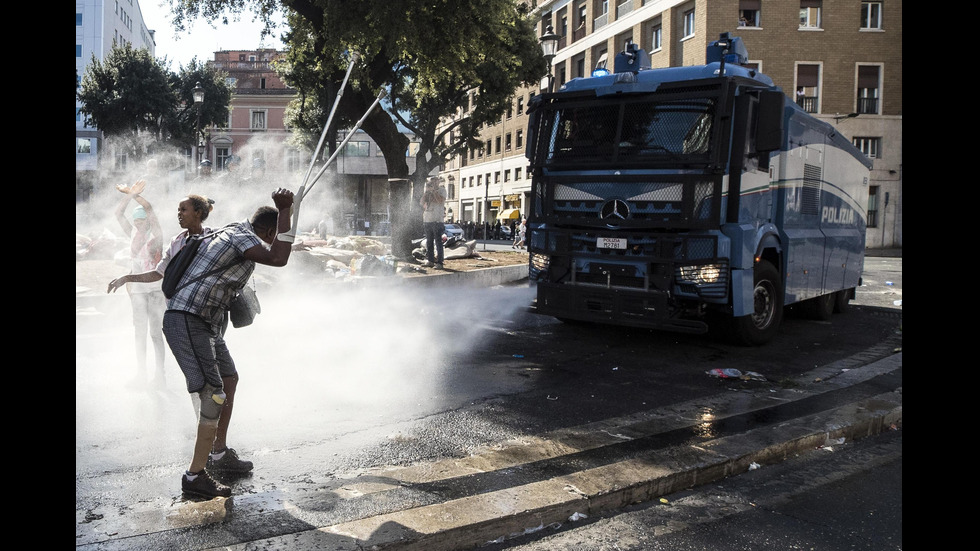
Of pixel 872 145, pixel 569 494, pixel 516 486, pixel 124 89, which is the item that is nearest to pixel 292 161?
pixel 124 89

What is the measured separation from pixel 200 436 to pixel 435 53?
10097 mm

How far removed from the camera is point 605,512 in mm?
3807

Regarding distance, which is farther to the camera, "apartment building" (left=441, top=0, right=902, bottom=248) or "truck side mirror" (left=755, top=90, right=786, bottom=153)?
"apartment building" (left=441, top=0, right=902, bottom=248)

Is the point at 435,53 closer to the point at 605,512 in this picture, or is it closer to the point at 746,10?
the point at 605,512

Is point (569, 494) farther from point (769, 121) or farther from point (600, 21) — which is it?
point (600, 21)

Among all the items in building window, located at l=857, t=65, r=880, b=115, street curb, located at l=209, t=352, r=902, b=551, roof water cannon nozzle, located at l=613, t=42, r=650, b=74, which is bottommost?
street curb, located at l=209, t=352, r=902, b=551

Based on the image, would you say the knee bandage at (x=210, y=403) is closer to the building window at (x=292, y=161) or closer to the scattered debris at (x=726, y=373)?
the scattered debris at (x=726, y=373)

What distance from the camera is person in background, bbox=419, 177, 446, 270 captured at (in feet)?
47.0

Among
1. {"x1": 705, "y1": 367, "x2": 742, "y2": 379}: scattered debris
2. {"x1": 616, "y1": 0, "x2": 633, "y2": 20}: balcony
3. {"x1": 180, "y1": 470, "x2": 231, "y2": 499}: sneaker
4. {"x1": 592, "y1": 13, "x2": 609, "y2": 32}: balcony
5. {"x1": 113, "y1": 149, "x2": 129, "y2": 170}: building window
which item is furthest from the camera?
{"x1": 113, "y1": 149, "x2": 129, "y2": 170}: building window

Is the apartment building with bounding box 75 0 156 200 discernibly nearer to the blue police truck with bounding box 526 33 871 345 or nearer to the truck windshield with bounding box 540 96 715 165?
the truck windshield with bounding box 540 96 715 165

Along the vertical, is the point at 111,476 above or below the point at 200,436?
below

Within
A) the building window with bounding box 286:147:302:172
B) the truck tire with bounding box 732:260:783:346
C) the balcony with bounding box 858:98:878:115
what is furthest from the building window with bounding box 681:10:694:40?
the truck tire with bounding box 732:260:783:346

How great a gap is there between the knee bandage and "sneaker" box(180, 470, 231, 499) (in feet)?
0.87

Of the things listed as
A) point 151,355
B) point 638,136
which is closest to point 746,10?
point 638,136
